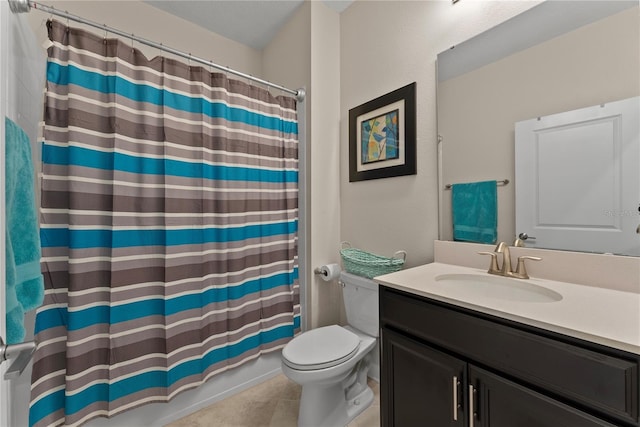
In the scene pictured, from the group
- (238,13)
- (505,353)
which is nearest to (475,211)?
(505,353)

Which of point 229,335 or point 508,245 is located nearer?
point 508,245

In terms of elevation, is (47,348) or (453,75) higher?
(453,75)

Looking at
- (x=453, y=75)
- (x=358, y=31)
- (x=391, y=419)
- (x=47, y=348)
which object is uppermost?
(x=358, y=31)

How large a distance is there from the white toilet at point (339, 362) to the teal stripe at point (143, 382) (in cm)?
41

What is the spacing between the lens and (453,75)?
137 centimetres

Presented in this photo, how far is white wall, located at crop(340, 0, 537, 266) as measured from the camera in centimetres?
138

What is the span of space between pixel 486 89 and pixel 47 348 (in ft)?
7.66

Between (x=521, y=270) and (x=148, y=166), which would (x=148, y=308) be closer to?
(x=148, y=166)

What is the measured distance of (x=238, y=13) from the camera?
1.95 metres

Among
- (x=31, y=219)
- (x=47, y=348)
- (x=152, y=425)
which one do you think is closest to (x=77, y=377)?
(x=47, y=348)

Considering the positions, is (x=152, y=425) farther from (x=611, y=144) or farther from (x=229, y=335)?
(x=611, y=144)

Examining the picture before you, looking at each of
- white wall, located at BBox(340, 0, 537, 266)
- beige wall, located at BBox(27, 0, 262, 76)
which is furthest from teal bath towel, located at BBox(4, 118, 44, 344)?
white wall, located at BBox(340, 0, 537, 266)

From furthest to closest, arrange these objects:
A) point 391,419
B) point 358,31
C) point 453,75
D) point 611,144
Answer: point 358,31
point 453,75
point 391,419
point 611,144

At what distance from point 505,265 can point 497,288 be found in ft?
0.34
